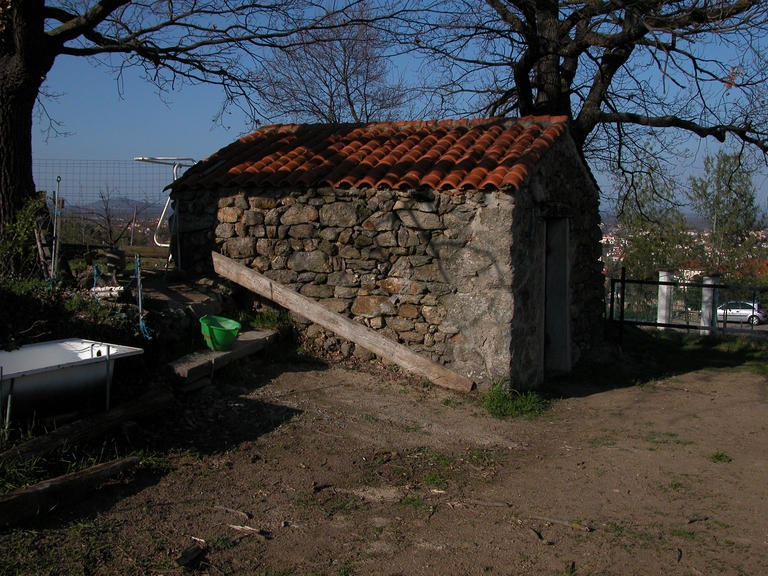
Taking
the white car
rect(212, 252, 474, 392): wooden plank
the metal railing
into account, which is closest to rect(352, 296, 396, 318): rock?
rect(212, 252, 474, 392): wooden plank

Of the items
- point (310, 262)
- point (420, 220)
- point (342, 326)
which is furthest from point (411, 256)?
point (310, 262)

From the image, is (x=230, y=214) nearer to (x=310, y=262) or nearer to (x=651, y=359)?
(x=310, y=262)

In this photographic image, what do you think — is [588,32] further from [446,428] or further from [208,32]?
[446,428]

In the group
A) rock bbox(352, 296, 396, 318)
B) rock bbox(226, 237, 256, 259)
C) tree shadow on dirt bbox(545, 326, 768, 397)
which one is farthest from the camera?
tree shadow on dirt bbox(545, 326, 768, 397)

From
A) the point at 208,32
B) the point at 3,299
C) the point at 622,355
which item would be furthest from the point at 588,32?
the point at 3,299

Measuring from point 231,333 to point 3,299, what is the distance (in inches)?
77.2

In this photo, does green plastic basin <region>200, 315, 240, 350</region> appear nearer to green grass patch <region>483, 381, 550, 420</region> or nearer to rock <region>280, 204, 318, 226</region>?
rock <region>280, 204, 318, 226</region>

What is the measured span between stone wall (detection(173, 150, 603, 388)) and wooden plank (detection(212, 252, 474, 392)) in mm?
152

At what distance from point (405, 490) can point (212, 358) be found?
8.01 ft

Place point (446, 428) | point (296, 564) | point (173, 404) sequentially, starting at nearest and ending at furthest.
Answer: point (296, 564), point (173, 404), point (446, 428)

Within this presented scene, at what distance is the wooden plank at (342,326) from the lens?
680cm

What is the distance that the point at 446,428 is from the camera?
229 inches

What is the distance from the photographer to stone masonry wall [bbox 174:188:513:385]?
6.62 metres

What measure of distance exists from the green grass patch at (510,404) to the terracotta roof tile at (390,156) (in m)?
2.06
